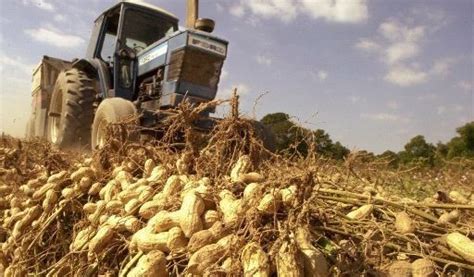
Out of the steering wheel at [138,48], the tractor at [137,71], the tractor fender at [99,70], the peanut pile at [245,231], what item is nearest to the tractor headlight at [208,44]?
the tractor at [137,71]

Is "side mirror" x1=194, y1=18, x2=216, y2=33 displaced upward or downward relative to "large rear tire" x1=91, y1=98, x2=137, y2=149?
upward

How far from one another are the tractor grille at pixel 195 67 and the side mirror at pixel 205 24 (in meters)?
0.40

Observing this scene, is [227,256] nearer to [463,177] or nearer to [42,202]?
[42,202]

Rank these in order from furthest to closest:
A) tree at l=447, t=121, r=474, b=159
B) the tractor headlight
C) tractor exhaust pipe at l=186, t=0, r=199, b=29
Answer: tree at l=447, t=121, r=474, b=159, tractor exhaust pipe at l=186, t=0, r=199, b=29, the tractor headlight

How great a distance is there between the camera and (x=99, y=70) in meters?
6.81

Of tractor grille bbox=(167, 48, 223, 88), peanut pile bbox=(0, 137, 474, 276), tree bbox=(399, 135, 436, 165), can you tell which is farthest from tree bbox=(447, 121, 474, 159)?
peanut pile bbox=(0, 137, 474, 276)

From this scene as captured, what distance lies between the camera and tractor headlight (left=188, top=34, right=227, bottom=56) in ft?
19.8

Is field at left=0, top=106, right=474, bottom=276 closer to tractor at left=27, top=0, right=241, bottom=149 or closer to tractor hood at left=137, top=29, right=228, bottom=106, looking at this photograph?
tractor at left=27, top=0, right=241, bottom=149

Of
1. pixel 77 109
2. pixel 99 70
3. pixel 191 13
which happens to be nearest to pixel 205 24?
pixel 191 13

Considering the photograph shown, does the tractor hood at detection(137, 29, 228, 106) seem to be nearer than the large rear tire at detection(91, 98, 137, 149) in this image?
No

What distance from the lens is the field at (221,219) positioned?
5.39 ft

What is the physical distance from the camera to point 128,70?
683 cm

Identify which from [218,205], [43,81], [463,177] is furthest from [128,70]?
[218,205]

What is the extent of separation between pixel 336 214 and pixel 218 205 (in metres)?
0.49
